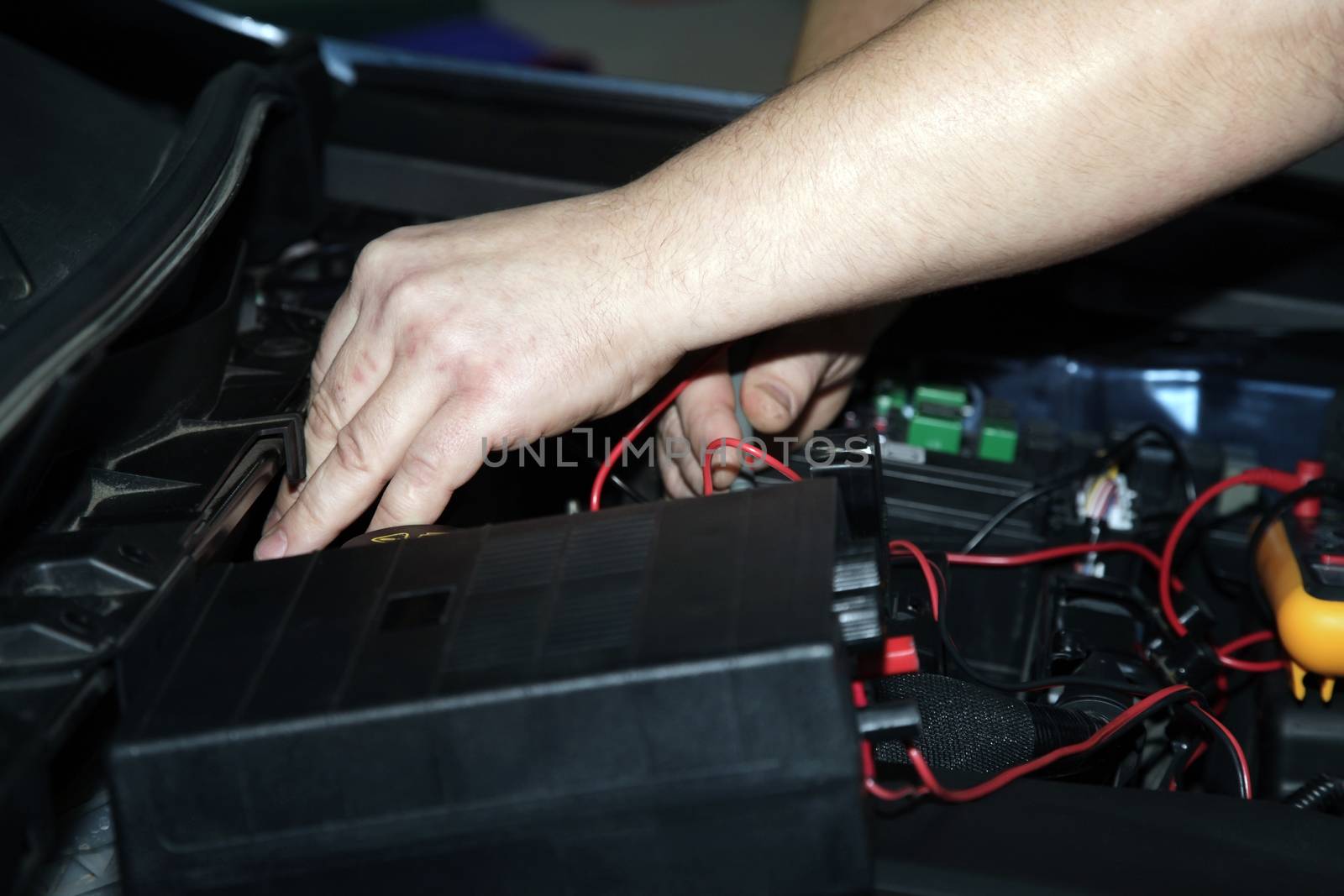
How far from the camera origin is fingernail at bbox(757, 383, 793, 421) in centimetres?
102

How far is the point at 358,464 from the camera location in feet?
2.69

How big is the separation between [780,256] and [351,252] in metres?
0.54

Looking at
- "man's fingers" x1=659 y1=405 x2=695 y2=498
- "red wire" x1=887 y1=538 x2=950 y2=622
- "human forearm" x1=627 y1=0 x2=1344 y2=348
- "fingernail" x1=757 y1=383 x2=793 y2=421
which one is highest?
"human forearm" x1=627 y1=0 x2=1344 y2=348

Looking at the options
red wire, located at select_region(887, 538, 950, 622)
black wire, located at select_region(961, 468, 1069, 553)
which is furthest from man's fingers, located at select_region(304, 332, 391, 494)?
black wire, located at select_region(961, 468, 1069, 553)

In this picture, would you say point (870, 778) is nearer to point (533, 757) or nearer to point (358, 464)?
point (533, 757)

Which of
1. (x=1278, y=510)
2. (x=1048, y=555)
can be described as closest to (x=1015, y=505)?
(x=1048, y=555)

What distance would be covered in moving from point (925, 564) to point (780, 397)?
0.95 ft

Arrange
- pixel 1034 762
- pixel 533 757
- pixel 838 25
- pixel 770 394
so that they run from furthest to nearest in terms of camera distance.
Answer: pixel 838 25 → pixel 770 394 → pixel 1034 762 → pixel 533 757

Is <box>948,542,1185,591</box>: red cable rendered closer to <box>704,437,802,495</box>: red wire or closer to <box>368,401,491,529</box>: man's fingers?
<box>704,437,802,495</box>: red wire

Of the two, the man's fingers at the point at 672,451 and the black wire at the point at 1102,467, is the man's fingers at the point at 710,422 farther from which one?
the black wire at the point at 1102,467

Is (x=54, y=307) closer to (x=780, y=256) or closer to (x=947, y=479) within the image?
(x=780, y=256)

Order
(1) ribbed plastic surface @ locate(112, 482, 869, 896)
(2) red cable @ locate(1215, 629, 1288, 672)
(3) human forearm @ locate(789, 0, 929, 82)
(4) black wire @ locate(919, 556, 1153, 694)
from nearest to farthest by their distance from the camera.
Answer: (1) ribbed plastic surface @ locate(112, 482, 869, 896)
(4) black wire @ locate(919, 556, 1153, 694)
(2) red cable @ locate(1215, 629, 1288, 672)
(3) human forearm @ locate(789, 0, 929, 82)

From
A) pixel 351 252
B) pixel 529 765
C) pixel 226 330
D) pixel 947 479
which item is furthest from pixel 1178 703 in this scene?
pixel 351 252

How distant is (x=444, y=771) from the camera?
57cm
